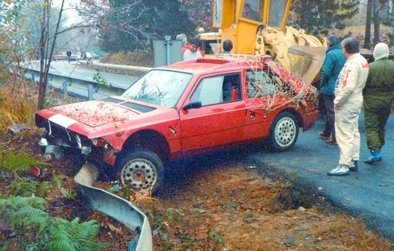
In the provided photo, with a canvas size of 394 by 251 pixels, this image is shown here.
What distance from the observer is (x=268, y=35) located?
12.3 metres

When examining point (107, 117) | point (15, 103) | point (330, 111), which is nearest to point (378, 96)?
point (330, 111)

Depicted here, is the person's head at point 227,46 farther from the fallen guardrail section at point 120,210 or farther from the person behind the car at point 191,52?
the fallen guardrail section at point 120,210

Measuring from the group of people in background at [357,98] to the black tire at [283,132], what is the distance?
96 cm

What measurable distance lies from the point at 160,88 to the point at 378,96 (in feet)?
11.2

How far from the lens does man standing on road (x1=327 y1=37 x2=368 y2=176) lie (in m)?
7.36

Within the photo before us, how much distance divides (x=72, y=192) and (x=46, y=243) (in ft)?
6.32

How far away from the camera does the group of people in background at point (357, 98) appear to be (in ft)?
24.3

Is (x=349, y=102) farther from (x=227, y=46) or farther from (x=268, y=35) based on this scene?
(x=268, y=35)

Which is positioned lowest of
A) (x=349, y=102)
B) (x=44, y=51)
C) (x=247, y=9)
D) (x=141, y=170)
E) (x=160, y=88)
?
(x=141, y=170)

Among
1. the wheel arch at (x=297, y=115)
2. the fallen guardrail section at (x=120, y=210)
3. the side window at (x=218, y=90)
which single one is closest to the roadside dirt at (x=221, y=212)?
the fallen guardrail section at (x=120, y=210)

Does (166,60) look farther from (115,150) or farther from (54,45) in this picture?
(115,150)

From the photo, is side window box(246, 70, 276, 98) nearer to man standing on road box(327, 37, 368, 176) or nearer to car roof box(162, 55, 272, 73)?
car roof box(162, 55, 272, 73)

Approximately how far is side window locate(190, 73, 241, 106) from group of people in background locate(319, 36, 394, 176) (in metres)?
1.56

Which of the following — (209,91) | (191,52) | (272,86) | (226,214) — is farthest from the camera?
(191,52)
